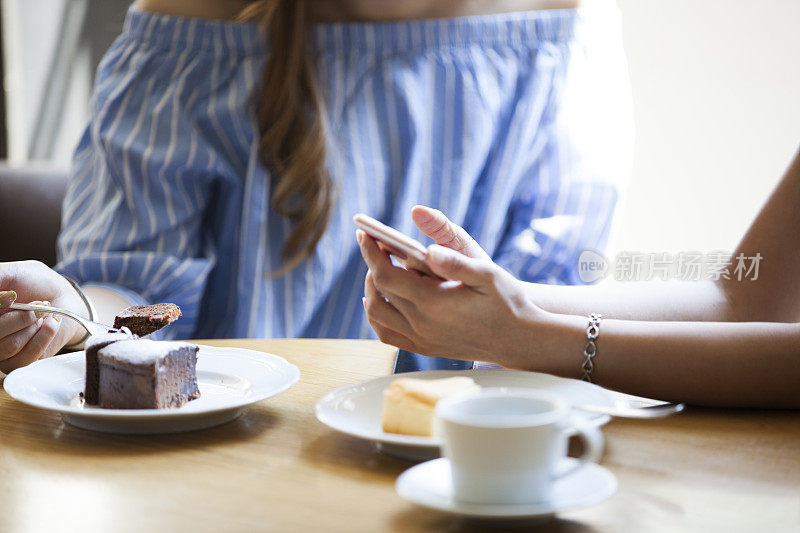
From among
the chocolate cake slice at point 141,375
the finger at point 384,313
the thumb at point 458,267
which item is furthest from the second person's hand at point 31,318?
the thumb at point 458,267

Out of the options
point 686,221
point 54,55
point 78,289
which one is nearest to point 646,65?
point 686,221

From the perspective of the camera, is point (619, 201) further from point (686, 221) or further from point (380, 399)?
point (380, 399)

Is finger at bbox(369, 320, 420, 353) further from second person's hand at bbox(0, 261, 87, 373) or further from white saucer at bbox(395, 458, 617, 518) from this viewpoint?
second person's hand at bbox(0, 261, 87, 373)

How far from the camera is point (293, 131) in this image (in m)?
1.66

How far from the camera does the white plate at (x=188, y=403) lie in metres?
0.79

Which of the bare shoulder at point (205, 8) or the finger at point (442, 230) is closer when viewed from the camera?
the finger at point (442, 230)

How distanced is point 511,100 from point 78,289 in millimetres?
980

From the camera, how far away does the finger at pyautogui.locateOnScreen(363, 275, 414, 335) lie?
0.94 m

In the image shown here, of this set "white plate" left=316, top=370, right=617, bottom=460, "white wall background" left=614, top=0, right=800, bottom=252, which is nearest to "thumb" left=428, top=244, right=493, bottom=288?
"white plate" left=316, top=370, right=617, bottom=460

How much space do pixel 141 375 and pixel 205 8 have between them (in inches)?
45.6

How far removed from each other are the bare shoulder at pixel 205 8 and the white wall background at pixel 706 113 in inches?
51.5

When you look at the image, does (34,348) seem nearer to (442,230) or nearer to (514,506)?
(442,230)

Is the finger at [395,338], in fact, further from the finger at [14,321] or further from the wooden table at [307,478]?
the finger at [14,321]

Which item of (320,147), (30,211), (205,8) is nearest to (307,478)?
(320,147)
